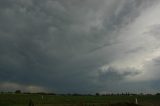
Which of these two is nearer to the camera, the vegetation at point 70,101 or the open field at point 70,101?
the vegetation at point 70,101

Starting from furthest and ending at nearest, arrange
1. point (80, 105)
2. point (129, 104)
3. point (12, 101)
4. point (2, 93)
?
point (2, 93)
point (12, 101)
point (80, 105)
point (129, 104)

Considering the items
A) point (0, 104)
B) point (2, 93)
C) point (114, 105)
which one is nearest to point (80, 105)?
point (114, 105)

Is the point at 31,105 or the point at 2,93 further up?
the point at 2,93

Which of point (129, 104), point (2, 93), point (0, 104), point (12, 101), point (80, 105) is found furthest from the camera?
point (2, 93)

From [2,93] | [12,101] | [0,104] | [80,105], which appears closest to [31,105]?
[80,105]

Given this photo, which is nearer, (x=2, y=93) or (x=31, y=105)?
(x=31, y=105)

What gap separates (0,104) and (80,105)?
33000 mm

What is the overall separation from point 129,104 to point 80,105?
824cm

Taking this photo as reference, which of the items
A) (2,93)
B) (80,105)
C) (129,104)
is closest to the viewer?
(129,104)

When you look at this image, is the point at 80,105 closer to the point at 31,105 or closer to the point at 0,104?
the point at 31,105

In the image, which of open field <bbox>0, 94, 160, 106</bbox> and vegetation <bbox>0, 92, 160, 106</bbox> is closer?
vegetation <bbox>0, 92, 160, 106</bbox>

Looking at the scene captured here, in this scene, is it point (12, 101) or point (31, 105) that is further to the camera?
point (12, 101)

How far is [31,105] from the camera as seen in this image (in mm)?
55375

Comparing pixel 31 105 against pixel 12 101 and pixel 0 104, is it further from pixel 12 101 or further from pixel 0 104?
pixel 12 101
